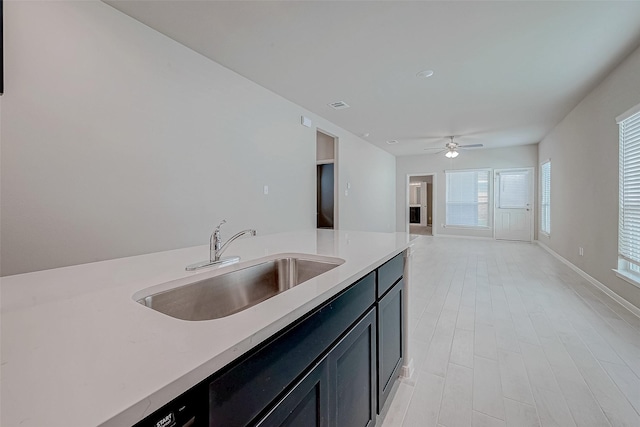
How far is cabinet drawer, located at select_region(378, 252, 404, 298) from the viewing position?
1.36 metres

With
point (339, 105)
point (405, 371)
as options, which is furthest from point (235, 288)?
point (339, 105)

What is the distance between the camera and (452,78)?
331 centimetres

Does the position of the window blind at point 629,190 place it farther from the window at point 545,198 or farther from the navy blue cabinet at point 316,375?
the window at point 545,198

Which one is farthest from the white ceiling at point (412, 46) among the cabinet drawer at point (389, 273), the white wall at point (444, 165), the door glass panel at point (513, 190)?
the door glass panel at point (513, 190)

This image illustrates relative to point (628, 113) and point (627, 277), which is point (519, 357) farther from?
point (628, 113)

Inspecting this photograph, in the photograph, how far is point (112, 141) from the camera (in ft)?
7.21

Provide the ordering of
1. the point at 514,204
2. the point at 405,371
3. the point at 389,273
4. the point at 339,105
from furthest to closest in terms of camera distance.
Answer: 1. the point at 514,204
2. the point at 339,105
3. the point at 405,371
4. the point at 389,273

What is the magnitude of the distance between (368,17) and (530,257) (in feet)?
17.7

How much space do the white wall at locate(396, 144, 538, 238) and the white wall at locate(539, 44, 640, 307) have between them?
88.0 inches

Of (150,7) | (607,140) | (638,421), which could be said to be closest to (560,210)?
(607,140)

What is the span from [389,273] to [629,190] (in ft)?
10.3

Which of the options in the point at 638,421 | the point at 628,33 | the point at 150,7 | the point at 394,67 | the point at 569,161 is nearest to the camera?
the point at 638,421

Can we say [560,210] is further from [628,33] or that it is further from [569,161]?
[628,33]

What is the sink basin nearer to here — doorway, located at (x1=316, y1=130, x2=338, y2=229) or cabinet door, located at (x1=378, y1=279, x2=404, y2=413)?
cabinet door, located at (x1=378, y1=279, x2=404, y2=413)
